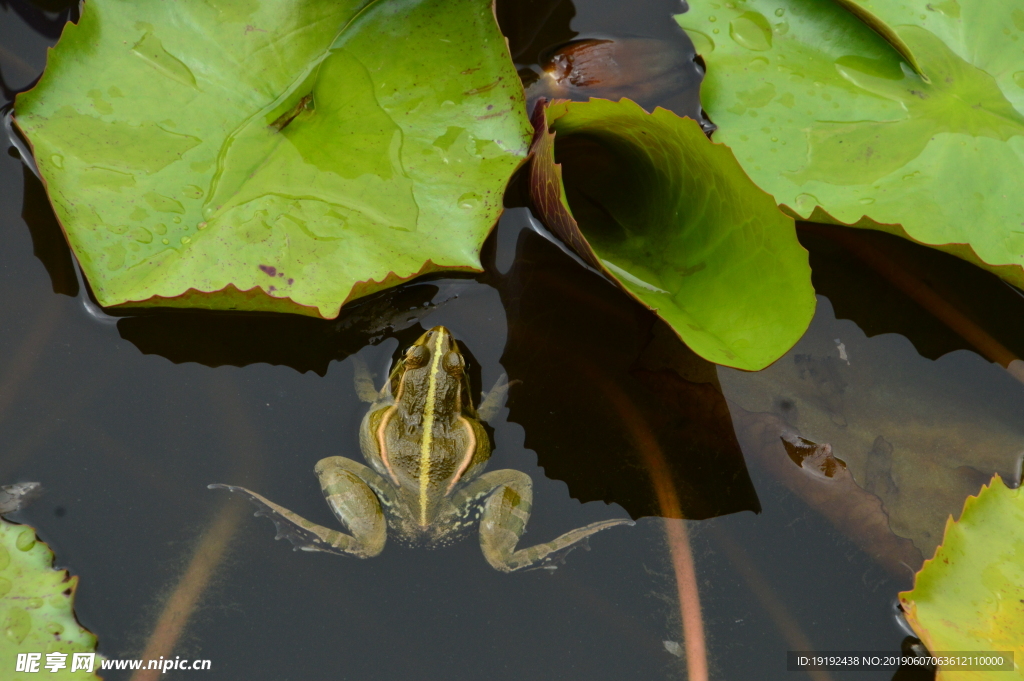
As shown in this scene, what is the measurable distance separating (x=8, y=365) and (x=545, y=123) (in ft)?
7.32

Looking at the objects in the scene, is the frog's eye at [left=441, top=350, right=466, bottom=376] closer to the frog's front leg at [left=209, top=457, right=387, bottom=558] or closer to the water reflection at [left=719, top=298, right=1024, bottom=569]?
the frog's front leg at [left=209, top=457, right=387, bottom=558]

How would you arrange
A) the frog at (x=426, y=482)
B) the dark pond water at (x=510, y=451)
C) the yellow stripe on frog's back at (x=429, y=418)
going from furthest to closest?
the yellow stripe on frog's back at (x=429, y=418) → the frog at (x=426, y=482) → the dark pond water at (x=510, y=451)

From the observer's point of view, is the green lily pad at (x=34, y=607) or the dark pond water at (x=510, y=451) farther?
the dark pond water at (x=510, y=451)

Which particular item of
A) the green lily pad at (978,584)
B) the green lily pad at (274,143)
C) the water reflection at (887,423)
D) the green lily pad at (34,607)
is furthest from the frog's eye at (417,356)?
the green lily pad at (978,584)

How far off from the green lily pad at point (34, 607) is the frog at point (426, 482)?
0.61 meters

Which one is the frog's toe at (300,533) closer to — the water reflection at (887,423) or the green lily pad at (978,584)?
the water reflection at (887,423)

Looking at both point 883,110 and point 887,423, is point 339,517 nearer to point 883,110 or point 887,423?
point 887,423

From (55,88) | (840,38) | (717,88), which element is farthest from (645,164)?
(55,88)

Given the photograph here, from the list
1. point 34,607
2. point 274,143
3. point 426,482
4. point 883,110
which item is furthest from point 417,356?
point 883,110

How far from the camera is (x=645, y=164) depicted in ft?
8.95

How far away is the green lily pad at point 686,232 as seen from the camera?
2250mm

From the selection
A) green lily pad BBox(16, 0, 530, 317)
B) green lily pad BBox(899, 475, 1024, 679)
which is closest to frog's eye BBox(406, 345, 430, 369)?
green lily pad BBox(16, 0, 530, 317)

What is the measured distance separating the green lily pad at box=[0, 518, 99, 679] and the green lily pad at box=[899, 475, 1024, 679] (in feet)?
8.85

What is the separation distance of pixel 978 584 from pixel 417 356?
2.15m
